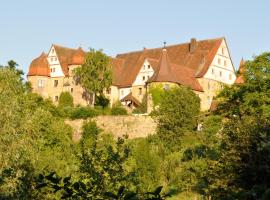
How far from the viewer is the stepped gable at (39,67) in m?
69.8

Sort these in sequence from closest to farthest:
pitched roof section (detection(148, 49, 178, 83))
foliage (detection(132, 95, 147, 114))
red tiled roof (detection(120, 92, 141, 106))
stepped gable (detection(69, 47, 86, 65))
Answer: foliage (detection(132, 95, 147, 114)) → pitched roof section (detection(148, 49, 178, 83)) → red tiled roof (detection(120, 92, 141, 106)) → stepped gable (detection(69, 47, 86, 65))

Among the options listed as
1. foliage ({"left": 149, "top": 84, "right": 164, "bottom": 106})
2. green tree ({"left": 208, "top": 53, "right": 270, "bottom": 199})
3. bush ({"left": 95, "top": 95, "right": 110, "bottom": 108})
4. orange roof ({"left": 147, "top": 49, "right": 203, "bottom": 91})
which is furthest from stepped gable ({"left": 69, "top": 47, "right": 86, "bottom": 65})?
green tree ({"left": 208, "top": 53, "right": 270, "bottom": 199})

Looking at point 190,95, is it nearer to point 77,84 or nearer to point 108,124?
point 108,124

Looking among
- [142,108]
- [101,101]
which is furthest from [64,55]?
[142,108]

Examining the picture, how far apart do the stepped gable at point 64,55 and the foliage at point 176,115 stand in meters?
20.3

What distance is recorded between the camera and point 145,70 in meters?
65.4

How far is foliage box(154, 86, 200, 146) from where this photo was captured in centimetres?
4759

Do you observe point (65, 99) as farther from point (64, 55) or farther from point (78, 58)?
point (64, 55)

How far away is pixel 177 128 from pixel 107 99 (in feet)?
61.9

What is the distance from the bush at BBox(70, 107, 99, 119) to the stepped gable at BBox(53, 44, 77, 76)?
1457 cm

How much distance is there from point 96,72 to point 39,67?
Answer: 11740mm

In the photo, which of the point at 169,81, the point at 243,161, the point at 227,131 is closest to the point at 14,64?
the point at 169,81

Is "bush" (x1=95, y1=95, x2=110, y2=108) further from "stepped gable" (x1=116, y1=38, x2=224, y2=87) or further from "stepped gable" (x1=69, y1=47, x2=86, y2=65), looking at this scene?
"stepped gable" (x1=69, y1=47, x2=86, y2=65)

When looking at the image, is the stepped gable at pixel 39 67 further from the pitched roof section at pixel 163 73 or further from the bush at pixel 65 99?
the pitched roof section at pixel 163 73
